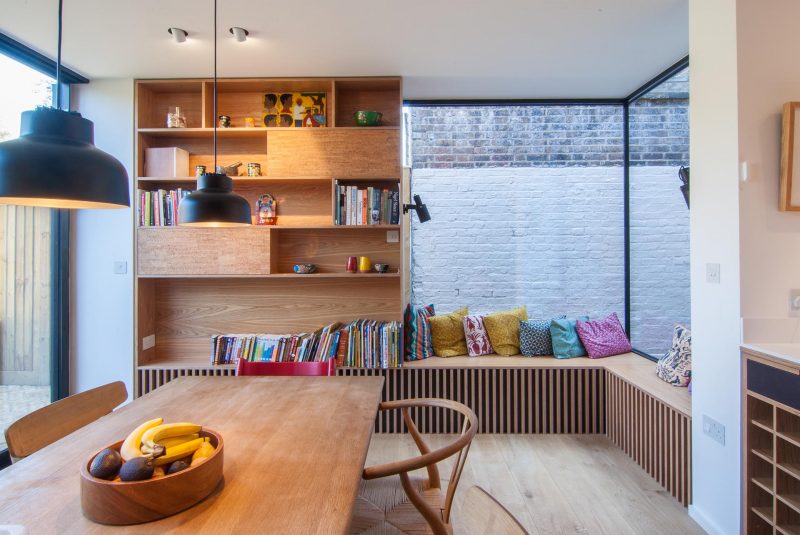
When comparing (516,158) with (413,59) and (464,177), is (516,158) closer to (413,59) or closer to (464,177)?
(464,177)

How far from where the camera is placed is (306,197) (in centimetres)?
369

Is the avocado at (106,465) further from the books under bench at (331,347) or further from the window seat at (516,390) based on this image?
the window seat at (516,390)

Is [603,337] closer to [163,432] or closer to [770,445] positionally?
[770,445]

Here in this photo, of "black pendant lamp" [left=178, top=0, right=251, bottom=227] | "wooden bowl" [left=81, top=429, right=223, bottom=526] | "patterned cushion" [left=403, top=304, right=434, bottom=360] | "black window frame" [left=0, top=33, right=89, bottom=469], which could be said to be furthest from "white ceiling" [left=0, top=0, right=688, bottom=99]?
"wooden bowl" [left=81, top=429, right=223, bottom=526]

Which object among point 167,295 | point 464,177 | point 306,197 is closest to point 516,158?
point 464,177

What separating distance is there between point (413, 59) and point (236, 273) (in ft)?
6.66

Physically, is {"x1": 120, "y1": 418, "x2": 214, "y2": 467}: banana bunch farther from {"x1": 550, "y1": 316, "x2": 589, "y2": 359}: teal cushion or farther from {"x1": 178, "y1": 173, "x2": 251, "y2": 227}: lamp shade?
{"x1": 550, "y1": 316, "x2": 589, "y2": 359}: teal cushion

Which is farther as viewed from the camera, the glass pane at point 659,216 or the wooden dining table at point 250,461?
the glass pane at point 659,216

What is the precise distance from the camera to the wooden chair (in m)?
1.42

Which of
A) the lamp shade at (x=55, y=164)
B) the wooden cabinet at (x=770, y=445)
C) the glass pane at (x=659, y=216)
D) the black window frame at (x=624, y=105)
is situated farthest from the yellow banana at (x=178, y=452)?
the black window frame at (x=624, y=105)

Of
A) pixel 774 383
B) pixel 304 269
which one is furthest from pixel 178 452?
pixel 304 269

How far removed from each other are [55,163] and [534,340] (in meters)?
3.29

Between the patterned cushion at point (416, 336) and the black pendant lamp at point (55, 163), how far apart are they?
261cm

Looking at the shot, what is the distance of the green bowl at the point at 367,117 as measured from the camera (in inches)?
138
